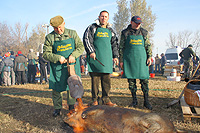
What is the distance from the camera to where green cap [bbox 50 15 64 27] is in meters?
3.10

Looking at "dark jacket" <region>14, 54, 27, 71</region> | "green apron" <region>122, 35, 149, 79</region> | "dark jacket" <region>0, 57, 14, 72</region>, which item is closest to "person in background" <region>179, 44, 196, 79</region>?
"green apron" <region>122, 35, 149, 79</region>

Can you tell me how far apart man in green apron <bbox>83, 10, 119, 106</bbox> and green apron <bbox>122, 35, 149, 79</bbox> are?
527mm

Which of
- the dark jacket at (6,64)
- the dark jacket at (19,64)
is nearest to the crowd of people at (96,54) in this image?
the dark jacket at (19,64)

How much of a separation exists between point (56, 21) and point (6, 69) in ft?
25.3

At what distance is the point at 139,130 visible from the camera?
1.86 metres

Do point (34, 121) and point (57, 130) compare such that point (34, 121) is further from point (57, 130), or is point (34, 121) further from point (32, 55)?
point (32, 55)

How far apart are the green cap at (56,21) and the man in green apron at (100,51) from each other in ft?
2.09

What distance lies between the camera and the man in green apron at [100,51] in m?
3.50

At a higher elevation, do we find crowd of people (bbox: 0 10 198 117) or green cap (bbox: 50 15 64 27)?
green cap (bbox: 50 15 64 27)

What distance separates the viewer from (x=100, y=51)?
3523mm

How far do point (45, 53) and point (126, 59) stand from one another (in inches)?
75.7

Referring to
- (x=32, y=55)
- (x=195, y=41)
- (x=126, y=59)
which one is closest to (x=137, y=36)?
(x=126, y=59)

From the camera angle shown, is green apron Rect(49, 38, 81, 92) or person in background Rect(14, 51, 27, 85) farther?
person in background Rect(14, 51, 27, 85)

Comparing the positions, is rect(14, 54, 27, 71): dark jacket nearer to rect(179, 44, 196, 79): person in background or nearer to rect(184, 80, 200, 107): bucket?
rect(184, 80, 200, 107): bucket
